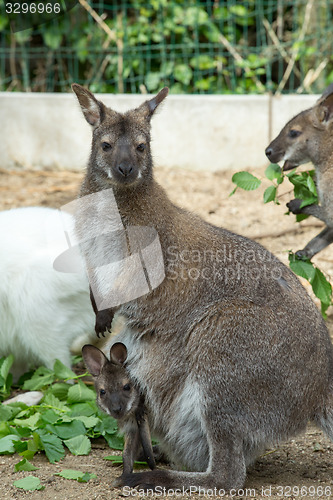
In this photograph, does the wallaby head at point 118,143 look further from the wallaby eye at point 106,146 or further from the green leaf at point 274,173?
the green leaf at point 274,173

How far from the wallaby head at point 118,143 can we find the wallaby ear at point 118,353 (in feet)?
2.51

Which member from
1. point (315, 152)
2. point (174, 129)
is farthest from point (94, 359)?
point (174, 129)

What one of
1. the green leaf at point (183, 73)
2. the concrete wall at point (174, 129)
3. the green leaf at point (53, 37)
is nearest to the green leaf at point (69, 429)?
the concrete wall at point (174, 129)

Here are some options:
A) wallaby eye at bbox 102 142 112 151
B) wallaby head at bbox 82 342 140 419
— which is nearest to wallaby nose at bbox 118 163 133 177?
wallaby eye at bbox 102 142 112 151

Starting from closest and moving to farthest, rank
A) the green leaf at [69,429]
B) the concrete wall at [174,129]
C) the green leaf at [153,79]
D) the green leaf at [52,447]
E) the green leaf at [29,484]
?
the green leaf at [29,484], the green leaf at [52,447], the green leaf at [69,429], the concrete wall at [174,129], the green leaf at [153,79]

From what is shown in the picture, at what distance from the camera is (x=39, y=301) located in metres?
4.50

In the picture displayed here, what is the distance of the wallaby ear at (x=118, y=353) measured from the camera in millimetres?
3534

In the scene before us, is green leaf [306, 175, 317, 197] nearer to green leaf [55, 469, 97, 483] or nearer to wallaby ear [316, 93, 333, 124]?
wallaby ear [316, 93, 333, 124]

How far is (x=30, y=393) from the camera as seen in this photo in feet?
14.7

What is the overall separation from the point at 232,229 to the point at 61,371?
2.71 metres

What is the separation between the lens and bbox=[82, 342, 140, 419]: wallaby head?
11.4 ft

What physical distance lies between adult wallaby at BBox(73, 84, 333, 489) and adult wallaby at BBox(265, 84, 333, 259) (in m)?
0.63

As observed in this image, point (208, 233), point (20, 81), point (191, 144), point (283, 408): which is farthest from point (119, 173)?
point (20, 81)

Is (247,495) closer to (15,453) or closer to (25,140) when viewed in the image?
(15,453)
